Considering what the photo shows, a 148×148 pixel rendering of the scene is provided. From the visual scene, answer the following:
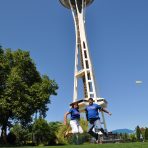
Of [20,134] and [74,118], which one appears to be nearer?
[74,118]

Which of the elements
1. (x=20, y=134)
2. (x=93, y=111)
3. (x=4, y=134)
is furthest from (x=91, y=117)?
(x=20, y=134)

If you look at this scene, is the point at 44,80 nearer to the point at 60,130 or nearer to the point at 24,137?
the point at 24,137

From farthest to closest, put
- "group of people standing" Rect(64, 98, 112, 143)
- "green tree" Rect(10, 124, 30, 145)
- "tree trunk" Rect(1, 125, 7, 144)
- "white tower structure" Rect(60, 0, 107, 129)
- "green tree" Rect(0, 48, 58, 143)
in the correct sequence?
"white tower structure" Rect(60, 0, 107, 129) → "green tree" Rect(10, 124, 30, 145) → "tree trunk" Rect(1, 125, 7, 144) → "green tree" Rect(0, 48, 58, 143) → "group of people standing" Rect(64, 98, 112, 143)

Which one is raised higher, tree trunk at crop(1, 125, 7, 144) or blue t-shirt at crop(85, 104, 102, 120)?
tree trunk at crop(1, 125, 7, 144)

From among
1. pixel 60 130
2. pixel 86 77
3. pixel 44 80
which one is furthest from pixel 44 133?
pixel 86 77

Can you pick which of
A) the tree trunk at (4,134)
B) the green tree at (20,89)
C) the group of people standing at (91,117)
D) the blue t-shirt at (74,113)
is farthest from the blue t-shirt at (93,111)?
the tree trunk at (4,134)

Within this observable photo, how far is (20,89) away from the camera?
174 ft

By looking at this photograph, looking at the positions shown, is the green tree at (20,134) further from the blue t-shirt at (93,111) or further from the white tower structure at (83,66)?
the blue t-shirt at (93,111)

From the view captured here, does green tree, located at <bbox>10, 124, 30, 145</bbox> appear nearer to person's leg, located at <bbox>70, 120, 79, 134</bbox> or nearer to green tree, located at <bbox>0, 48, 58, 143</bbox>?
green tree, located at <bbox>0, 48, 58, 143</bbox>

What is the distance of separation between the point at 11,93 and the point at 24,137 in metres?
18.8

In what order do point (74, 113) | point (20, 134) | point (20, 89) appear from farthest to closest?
1. point (20, 134)
2. point (20, 89)
3. point (74, 113)

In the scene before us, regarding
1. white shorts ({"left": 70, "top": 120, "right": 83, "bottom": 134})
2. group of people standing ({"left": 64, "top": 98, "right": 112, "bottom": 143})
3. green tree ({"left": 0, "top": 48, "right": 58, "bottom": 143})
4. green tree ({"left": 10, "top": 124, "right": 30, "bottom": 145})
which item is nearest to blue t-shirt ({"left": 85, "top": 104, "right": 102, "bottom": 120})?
group of people standing ({"left": 64, "top": 98, "right": 112, "bottom": 143})

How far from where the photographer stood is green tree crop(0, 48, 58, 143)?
170ft

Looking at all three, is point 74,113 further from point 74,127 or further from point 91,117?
point 91,117
